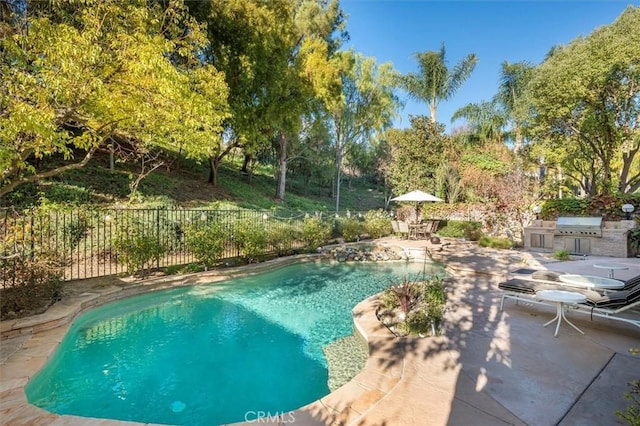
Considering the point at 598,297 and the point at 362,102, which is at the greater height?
the point at 362,102

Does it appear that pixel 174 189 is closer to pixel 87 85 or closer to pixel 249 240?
pixel 249 240

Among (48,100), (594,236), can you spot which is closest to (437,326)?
(48,100)

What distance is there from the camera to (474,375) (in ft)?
9.95

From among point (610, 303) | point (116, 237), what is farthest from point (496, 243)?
point (116, 237)

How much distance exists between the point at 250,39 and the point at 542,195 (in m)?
16.8

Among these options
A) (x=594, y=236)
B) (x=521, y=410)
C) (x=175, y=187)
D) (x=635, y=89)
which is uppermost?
(x=635, y=89)

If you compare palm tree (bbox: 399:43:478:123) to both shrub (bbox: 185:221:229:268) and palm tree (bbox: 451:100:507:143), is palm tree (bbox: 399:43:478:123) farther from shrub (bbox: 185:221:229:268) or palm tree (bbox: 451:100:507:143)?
shrub (bbox: 185:221:229:268)

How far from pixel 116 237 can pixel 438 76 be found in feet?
71.7

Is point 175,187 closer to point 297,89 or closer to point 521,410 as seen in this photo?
point 297,89

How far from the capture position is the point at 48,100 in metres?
4.46

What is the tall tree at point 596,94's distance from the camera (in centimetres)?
1259

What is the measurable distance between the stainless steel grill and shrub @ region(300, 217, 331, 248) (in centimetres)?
833

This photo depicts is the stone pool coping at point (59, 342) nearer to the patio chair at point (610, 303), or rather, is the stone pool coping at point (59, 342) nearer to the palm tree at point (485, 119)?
the patio chair at point (610, 303)

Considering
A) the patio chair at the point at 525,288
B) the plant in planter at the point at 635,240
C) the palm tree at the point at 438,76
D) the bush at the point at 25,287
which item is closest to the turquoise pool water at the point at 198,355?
the bush at the point at 25,287
